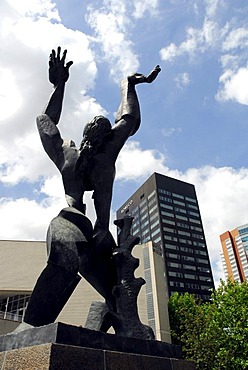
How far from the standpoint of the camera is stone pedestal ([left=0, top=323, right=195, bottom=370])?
2.76m

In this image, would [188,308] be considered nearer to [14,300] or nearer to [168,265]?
[14,300]

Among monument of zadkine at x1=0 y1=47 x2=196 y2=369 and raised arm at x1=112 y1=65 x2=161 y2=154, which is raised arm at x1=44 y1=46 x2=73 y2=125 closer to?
monument of zadkine at x1=0 y1=47 x2=196 y2=369

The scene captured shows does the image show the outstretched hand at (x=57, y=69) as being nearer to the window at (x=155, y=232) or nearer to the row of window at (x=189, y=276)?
the row of window at (x=189, y=276)

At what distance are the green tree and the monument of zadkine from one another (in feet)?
71.5

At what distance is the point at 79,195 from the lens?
14.6ft

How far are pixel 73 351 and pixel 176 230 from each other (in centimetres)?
8670

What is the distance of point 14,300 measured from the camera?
27.2 metres

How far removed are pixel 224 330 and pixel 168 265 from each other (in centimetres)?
5764

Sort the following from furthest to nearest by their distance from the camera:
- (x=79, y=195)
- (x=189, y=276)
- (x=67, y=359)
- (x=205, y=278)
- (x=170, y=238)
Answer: (x=170, y=238) → (x=205, y=278) → (x=189, y=276) → (x=79, y=195) → (x=67, y=359)

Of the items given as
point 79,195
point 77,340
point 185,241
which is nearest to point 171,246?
point 185,241

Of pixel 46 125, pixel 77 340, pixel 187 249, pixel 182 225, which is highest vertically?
pixel 182 225

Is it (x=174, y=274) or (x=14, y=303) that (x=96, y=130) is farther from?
(x=174, y=274)

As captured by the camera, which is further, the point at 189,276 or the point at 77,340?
the point at 189,276

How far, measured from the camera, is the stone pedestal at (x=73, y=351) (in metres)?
2.76
